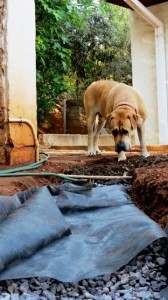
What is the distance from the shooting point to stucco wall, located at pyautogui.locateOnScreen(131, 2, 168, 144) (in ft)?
33.4

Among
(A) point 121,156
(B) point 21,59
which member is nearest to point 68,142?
(A) point 121,156

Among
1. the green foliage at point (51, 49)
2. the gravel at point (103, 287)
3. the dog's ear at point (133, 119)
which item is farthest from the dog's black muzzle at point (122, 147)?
the green foliage at point (51, 49)

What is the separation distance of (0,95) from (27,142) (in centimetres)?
66

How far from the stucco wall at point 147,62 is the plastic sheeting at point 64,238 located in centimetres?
710

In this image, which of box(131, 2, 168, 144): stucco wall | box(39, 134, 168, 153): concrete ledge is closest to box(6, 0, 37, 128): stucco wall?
box(39, 134, 168, 153): concrete ledge

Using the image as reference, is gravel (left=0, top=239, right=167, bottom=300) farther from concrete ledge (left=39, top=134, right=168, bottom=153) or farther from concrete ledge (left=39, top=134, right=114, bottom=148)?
concrete ledge (left=39, top=134, right=114, bottom=148)

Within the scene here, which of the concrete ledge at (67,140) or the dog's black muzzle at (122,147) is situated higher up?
the concrete ledge at (67,140)

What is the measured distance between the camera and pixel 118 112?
6473mm

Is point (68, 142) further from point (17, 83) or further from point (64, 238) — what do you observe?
point (64, 238)

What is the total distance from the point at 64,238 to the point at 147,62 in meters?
8.42

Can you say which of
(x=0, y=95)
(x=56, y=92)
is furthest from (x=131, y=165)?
(x=56, y=92)

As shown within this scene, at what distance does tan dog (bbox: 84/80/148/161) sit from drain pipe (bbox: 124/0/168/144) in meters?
2.22

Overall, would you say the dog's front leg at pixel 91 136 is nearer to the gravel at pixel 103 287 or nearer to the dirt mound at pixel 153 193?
the dirt mound at pixel 153 193

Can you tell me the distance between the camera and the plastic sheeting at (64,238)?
82.9 inches
